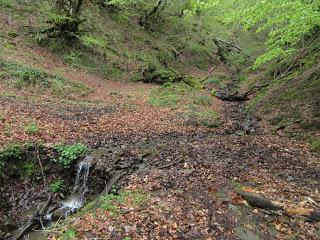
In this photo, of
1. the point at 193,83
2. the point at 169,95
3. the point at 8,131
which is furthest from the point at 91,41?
the point at 8,131

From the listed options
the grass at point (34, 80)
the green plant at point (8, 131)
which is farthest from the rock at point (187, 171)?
the grass at point (34, 80)

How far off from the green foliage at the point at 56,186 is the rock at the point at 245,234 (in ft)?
16.0

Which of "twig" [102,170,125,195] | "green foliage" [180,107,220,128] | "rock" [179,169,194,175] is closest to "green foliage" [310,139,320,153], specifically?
"green foliage" [180,107,220,128]

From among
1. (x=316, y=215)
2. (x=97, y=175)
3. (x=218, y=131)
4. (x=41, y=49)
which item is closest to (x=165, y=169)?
(x=97, y=175)

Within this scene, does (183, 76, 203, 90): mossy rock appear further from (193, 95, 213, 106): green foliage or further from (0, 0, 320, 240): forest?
(193, 95, 213, 106): green foliage

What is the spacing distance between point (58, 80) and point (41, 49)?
192 inches

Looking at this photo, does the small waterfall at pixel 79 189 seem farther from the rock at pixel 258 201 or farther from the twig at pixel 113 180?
the rock at pixel 258 201

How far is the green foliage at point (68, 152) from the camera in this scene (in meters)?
8.21

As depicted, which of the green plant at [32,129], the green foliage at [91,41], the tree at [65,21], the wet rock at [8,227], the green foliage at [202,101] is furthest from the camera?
the tree at [65,21]

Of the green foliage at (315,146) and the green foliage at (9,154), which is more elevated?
the green foliage at (315,146)

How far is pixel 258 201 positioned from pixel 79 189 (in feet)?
15.7

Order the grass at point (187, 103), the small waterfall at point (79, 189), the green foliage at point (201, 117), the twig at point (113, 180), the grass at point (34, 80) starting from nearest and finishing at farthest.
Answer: the twig at point (113, 180) → the small waterfall at point (79, 189) → the green foliage at point (201, 117) → the grass at point (187, 103) → the grass at point (34, 80)

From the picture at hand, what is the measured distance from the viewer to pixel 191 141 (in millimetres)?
10297

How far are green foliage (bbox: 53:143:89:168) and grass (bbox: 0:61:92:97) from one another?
6263mm
